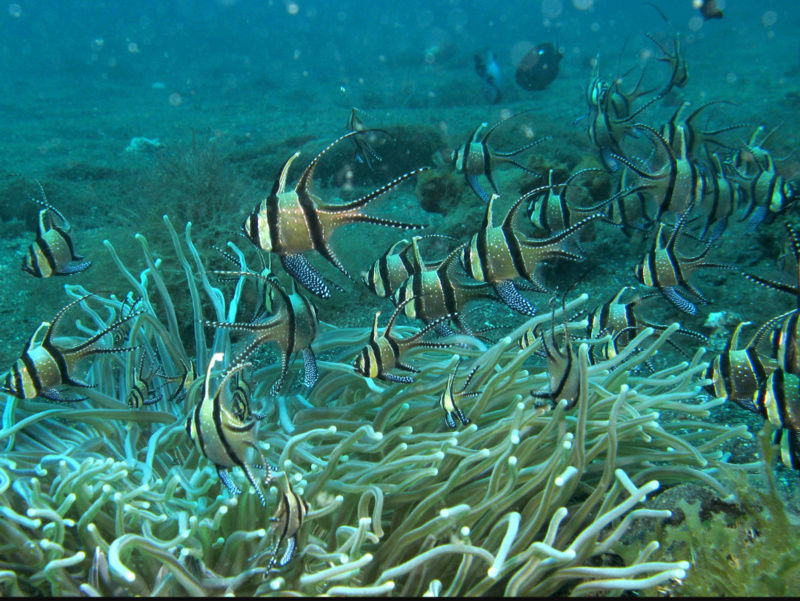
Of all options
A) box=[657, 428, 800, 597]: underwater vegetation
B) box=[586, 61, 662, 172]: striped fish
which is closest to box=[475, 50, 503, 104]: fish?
box=[586, 61, 662, 172]: striped fish

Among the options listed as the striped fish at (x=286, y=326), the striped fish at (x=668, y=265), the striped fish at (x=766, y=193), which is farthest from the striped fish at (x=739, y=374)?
the striped fish at (x=766, y=193)

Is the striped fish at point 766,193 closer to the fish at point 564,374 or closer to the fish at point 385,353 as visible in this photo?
the fish at point 564,374

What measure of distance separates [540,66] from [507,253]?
59.5 ft

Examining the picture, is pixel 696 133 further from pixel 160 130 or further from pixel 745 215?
pixel 160 130

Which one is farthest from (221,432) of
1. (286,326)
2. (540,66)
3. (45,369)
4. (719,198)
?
(540,66)

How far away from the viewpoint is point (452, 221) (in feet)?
21.8

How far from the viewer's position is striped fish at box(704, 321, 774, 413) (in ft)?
8.56

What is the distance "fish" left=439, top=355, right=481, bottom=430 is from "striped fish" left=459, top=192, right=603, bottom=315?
21.4 inches

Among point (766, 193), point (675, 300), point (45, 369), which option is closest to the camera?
point (45, 369)

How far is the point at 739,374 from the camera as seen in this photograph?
8.68ft

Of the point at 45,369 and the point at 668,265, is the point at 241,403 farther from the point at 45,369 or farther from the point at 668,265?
the point at 668,265

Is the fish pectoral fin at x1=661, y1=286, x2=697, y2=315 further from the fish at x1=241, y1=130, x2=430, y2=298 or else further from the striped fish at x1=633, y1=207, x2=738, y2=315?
the fish at x1=241, y1=130, x2=430, y2=298

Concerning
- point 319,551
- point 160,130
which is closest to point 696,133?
point 319,551

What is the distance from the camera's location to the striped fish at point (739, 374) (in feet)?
8.56
